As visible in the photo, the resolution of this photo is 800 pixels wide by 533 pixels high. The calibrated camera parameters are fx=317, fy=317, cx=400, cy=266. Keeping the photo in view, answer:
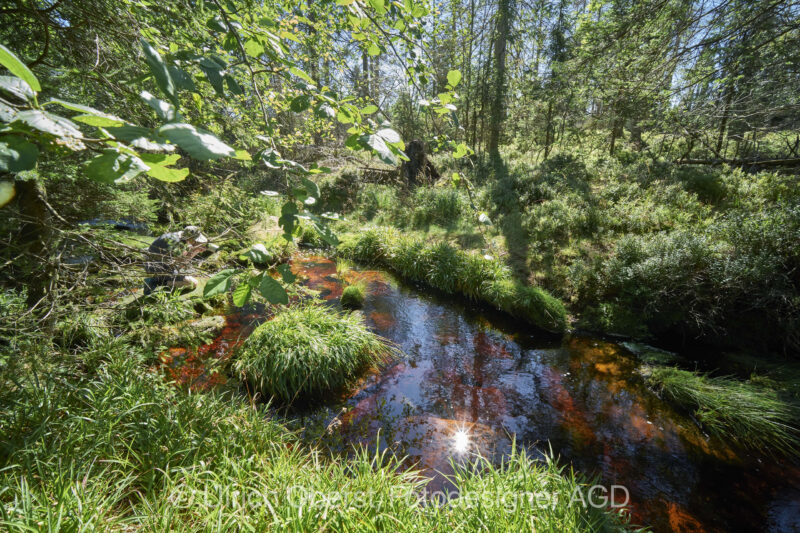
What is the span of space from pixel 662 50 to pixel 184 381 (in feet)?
24.5

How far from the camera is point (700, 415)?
3693 mm

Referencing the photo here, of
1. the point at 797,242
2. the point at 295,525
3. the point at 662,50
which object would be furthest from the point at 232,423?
the point at 797,242

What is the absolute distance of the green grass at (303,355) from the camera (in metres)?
4.03

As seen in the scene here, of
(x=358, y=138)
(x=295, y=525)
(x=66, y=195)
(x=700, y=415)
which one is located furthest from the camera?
(x=700, y=415)

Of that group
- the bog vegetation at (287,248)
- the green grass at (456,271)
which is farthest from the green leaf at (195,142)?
the green grass at (456,271)

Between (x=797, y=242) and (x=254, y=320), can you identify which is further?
(x=254, y=320)

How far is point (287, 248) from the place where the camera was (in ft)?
1.89

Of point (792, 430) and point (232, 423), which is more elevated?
point (232, 423)

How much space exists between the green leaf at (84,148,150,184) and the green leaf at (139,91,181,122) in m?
0.09

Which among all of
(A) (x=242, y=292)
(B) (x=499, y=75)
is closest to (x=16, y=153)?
(A) (x=242, y=292)

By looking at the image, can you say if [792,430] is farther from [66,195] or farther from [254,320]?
[66,195]

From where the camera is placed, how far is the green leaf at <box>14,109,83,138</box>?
472mm

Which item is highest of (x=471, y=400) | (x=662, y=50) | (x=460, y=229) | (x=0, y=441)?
(x=662, y=50)

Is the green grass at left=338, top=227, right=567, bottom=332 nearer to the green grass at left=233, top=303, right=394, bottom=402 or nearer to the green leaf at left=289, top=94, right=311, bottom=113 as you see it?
the green grass at left=233, top=303, right=394, bottom=402
